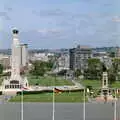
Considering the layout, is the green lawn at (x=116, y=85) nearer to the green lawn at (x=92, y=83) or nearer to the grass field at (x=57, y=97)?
Result: the green lawn at (x=92, y=83)

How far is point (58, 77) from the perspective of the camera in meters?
8.16

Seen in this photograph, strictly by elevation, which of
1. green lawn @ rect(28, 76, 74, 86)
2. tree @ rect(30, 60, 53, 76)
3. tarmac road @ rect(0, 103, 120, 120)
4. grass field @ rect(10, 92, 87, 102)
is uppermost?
tree @ rect(30, 60, 53, 76)

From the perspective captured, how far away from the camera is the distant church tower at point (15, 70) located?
8148 millimetres

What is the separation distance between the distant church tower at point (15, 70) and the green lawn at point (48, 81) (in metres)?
0.16

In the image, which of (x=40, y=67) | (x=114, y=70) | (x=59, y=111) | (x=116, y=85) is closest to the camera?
(x=59, y=111)

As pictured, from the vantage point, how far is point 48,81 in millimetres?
7590

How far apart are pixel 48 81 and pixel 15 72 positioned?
1.17 metres

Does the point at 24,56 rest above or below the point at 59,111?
above

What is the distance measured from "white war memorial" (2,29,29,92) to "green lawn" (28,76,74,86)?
16cm

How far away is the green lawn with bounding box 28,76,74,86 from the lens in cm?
761

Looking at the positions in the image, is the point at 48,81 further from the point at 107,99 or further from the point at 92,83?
the point at 107,99

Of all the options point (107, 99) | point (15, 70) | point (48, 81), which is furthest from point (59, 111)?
point (15, 70)

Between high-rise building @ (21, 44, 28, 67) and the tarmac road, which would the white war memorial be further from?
the tarmac road

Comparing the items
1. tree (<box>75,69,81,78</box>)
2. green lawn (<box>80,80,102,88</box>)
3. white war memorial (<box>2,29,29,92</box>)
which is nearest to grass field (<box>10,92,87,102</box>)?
green lawn (<box>80,80,102,88</box>)
